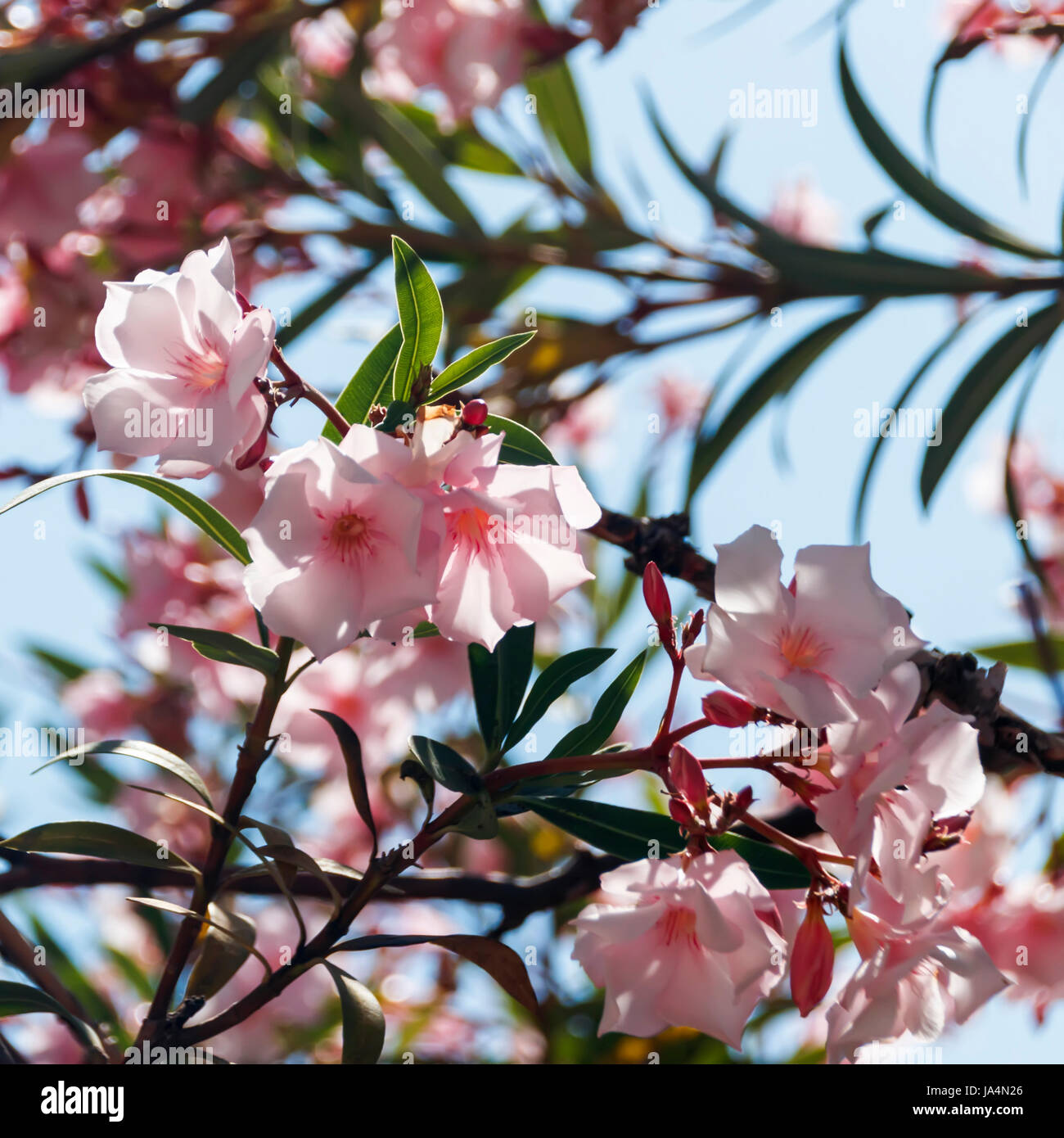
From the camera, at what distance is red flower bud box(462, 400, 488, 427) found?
494 millimetres

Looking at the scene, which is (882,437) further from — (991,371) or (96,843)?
(96,843)

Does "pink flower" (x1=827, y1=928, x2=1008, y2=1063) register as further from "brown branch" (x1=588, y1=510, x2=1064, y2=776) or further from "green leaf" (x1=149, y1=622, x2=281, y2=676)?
"green leaf" (x1=149, y1=622, x2=281, y2=676)

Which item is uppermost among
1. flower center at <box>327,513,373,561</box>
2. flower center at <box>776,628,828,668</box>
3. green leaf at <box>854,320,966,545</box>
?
green leaf at <box>854,320,966,545</box>

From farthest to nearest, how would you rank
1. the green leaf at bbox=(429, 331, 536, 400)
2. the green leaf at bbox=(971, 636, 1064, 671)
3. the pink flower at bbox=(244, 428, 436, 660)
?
1. the green leaf at bbox=(971, 636, 1064, 671)
2. the green leaf at bbox=(429, 331, 536, 400)
3. the pink flower at bbox=(244, 428, 436, 660)

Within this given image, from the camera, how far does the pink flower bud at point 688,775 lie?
48cm

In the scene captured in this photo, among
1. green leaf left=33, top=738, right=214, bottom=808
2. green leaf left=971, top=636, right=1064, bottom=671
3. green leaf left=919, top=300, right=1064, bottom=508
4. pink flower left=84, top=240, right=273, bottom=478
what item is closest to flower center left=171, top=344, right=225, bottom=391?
pink flower left=84, top=240, right=273, bottom=478

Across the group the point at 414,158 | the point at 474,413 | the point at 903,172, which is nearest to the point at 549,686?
the point at 474,413

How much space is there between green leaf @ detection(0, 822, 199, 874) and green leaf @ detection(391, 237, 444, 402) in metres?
0.30

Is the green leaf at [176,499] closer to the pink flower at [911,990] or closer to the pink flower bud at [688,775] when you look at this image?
the pink flower bud at [688,775]

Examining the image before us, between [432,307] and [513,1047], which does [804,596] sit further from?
[513,1047]

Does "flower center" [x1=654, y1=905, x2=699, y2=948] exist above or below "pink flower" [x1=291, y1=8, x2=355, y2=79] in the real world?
below

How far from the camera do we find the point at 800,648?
52 centimetres

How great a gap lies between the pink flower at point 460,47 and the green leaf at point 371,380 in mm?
1362
